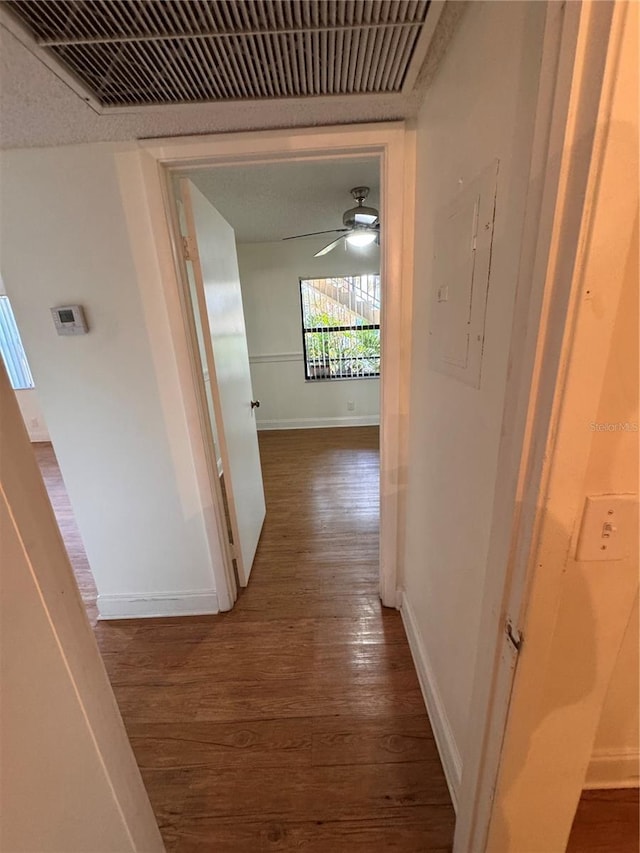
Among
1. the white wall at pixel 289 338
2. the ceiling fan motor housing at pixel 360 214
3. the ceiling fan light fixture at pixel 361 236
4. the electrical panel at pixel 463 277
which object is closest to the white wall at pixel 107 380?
the electrical panel at pixel 463 277

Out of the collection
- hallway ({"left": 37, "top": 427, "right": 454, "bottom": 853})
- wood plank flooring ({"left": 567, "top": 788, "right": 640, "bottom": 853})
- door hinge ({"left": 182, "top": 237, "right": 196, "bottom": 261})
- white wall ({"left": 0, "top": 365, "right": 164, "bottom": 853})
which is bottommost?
wood plank flooring ({"left": 567, "top": 788, "right": 640, "bottom": 853})

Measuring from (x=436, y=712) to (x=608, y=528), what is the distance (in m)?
1.11

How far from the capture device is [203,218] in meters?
1.59

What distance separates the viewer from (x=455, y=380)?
97 cm

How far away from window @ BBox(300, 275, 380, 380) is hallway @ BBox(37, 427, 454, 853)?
2881 millimetres

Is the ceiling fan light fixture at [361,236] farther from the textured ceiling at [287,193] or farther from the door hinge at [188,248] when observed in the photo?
the door hinge at [188,248]

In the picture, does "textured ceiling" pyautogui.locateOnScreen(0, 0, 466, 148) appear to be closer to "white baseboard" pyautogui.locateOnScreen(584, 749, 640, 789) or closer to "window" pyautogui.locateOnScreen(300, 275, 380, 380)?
"white baseboard" pyautogui.locateOnScreen(584, 749, 640, 789)

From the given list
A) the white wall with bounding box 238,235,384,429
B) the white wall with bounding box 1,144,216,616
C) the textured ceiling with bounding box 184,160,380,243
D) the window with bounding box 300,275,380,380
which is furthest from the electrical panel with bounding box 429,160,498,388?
the window with bounding box 300,275,380,380

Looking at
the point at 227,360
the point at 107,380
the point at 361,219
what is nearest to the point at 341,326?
the point at 361,219

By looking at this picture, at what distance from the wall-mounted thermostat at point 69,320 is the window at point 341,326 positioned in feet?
10.9

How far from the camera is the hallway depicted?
3.53ft

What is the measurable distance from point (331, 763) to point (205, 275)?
1981 mm

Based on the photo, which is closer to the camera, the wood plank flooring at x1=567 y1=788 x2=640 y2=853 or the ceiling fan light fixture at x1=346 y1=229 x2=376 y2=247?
the wood plank flooring at x1=567 y1=788 x2=640 y2=853

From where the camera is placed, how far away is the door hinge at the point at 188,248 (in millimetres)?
1468
